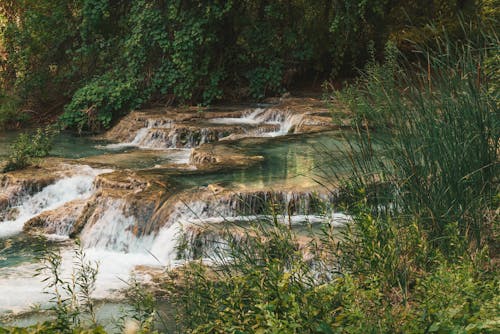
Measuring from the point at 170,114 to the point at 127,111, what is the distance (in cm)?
140

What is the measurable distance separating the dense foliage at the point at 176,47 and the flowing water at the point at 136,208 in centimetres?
365

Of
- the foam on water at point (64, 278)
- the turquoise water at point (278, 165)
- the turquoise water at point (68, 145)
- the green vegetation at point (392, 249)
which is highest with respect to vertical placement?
the green vegetation at point (392, 249)

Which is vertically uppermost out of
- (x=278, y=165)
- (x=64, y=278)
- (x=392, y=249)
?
(x=392, y=249)

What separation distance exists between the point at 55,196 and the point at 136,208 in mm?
1914

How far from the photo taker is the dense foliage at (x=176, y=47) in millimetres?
15484

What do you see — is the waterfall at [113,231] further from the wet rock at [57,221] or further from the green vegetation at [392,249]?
the green vegetation at [392,249]

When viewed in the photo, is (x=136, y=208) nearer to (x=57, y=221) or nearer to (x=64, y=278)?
(x=57, y=221)

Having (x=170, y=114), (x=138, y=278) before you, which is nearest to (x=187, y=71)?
(x=170, y=114)

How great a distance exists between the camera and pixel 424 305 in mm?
3760

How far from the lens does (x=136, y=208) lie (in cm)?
884

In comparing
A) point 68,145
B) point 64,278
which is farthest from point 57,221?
point 68,145

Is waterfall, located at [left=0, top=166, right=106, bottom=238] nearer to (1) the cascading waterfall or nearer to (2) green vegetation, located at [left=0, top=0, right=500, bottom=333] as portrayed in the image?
(1) the cascading waterfall

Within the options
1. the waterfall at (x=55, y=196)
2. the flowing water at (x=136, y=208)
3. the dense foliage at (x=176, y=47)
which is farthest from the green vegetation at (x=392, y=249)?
the dense foliage at (x=176, y=47)

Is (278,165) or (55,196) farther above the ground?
(278,165)
